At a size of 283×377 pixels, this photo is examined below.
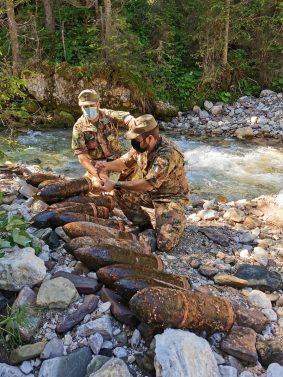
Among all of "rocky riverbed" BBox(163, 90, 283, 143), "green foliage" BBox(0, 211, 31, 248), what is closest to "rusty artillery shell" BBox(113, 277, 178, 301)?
"green foliage" BBox(0, 211, 31, 248)

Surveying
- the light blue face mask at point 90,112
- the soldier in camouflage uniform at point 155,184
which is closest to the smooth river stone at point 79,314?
the soldier in camouflage uniform at point 155,184

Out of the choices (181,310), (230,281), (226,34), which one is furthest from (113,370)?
(226,34)

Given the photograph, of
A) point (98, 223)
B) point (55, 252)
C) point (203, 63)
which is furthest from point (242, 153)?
point (55, 252)

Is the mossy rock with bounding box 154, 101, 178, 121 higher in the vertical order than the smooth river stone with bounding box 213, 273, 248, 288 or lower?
lower

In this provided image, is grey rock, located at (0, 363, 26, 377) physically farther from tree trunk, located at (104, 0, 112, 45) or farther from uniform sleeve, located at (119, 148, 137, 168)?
tree trunk, located at (104, 0, 112, 45)

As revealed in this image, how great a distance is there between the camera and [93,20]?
571 inches

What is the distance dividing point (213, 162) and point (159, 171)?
17.3 feet

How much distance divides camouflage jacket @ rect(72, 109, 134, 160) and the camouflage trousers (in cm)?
127

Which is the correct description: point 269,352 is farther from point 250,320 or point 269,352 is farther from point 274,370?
point 250,320

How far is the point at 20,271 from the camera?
Result: 3.04m

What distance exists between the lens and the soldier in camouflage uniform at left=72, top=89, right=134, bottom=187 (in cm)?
559

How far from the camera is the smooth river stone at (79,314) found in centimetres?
279

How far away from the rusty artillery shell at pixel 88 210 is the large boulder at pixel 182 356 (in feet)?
7.42

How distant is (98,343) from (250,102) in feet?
41.0
